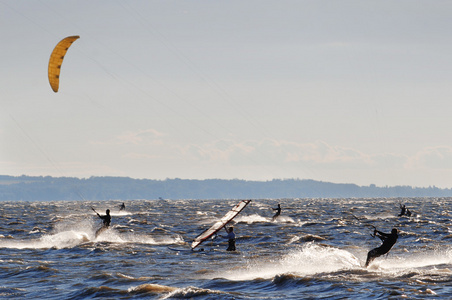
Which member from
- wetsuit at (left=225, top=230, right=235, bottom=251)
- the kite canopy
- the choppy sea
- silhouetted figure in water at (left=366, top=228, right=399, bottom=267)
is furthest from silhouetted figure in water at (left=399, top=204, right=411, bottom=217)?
the kite canopy

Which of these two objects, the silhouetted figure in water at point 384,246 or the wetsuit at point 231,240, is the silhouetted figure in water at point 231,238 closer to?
the wetsuit at point 231,240

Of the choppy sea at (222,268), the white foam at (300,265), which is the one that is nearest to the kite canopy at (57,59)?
the choppy sea at (222,268)

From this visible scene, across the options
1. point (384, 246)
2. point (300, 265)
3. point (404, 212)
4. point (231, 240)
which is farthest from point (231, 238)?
point (404, 212)

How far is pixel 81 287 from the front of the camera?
61.7 ft

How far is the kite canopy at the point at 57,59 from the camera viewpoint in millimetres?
29250

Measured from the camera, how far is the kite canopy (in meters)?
29.2

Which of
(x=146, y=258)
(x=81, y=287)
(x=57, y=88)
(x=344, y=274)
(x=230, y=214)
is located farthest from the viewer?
(x=230, y=214)

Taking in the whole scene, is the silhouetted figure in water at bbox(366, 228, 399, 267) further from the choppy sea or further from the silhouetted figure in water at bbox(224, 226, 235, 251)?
the silhouetted figure in water at bbox(224, 226, 235, 251)

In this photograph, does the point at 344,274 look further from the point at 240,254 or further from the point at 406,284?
the point at 240,254

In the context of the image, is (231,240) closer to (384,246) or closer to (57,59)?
(384,246)

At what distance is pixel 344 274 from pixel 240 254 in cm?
806

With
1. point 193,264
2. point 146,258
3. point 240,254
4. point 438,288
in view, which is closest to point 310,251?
point 240,254

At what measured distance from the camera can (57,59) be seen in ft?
97.6

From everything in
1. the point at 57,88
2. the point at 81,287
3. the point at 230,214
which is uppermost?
the point at 57,88
